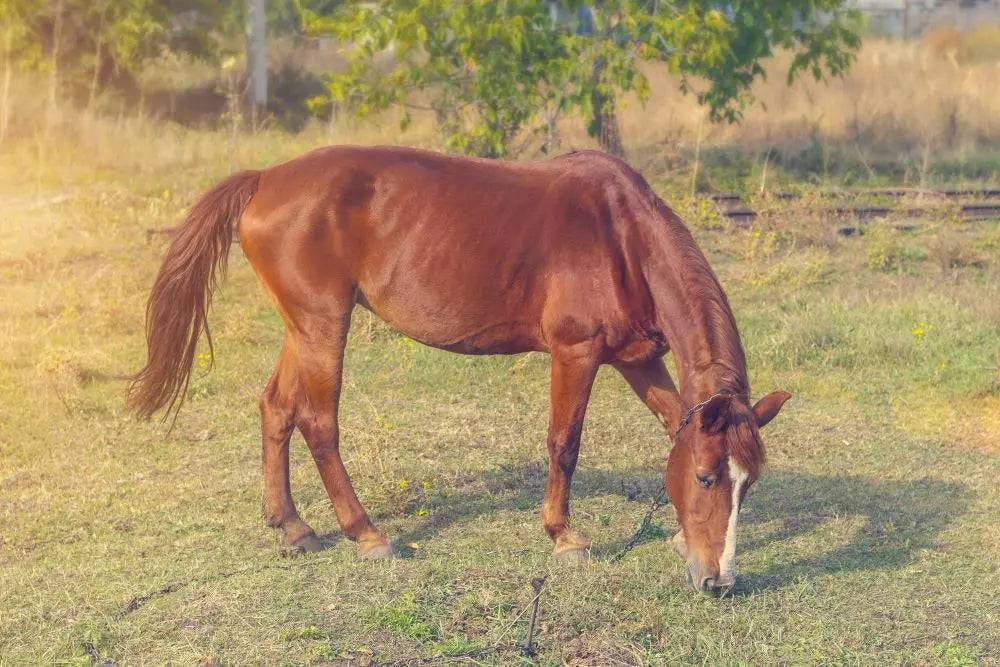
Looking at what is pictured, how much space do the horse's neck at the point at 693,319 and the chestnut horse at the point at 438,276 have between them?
0.4 inches

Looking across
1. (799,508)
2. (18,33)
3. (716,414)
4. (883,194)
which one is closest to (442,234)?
(716,414)

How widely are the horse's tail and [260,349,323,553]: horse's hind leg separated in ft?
1.25

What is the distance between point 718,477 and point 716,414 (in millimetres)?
255

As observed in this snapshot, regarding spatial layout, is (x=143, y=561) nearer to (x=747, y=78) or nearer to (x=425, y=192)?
(x=425, y=192)

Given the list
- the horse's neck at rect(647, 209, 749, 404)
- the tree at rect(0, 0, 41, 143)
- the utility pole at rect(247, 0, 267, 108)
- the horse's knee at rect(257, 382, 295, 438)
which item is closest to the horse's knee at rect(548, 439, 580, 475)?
the horse's neck at rect(647, 209, 749, 404)

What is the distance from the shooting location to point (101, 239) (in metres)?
11.9

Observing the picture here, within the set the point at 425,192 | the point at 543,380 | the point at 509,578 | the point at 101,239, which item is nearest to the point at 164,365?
the point at 425,192

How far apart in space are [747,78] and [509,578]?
10840 mm

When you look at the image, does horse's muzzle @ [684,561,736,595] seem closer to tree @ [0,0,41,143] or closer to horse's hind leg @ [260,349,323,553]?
horse's hind leg @ [260,349,323,553]

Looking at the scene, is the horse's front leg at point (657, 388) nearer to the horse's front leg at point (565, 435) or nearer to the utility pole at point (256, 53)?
the horse's front leg at point (565, 435)

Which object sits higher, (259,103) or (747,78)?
(747,78)

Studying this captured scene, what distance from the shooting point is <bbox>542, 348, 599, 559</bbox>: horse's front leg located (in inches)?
206

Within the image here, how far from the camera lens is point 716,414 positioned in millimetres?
4492

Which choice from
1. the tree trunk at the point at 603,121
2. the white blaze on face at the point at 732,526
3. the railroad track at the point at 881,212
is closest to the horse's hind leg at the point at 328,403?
the white blaze on face at the point at 732,526
